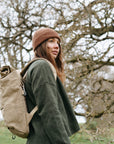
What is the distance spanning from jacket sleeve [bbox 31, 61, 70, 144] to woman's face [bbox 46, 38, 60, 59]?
277mm

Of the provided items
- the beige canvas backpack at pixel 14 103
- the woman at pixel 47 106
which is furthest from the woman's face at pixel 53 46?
the beige canvas backpack at pixel 14 103

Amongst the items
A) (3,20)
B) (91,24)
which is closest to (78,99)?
(91,24)

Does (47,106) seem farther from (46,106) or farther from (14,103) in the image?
(14,103)

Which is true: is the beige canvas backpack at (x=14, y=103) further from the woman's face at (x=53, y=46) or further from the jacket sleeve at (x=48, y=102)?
the woman's face at (x=53, y=46)

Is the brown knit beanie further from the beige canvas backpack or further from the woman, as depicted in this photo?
the beige canvas backpack

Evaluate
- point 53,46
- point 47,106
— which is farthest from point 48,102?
point 53,46

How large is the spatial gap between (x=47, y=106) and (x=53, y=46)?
24.1 inches

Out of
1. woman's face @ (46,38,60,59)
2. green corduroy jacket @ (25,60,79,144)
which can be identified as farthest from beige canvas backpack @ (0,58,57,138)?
woman's face @ (46,38,60,59)

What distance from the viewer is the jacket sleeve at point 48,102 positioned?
156 cm

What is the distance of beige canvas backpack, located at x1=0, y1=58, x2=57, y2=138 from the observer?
67.8 inches

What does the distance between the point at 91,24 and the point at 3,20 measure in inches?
110

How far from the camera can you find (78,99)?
21.5 feet

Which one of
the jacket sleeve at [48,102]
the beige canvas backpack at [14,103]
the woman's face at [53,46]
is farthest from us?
the woman's face at [53,46]

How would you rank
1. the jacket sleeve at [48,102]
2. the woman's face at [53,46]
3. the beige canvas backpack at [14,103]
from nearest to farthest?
the jacket sleeve at [48,102]
the beige canvas backpack at [14,103]
the woman's face at [53,46]
